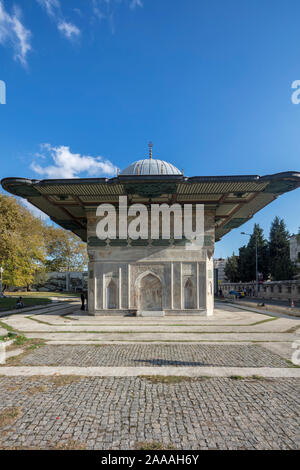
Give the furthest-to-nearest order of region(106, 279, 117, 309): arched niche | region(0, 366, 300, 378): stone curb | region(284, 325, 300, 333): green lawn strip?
region(106, 279, 117, 309): arched niche, region(284, 325, 300, 333): green lawn strip, region(0, 366, 300, 378): stone curb

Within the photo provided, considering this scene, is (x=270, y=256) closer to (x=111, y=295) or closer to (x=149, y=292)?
(x=149, y=292)

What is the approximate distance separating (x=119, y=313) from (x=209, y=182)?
9.70 m

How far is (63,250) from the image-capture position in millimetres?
49000

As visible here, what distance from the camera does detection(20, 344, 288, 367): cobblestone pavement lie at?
6973 mm

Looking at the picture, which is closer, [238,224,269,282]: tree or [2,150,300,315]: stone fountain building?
[2,150,300,315]: stone fountain building

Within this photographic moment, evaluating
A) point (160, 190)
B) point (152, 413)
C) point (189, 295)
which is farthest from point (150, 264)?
point (152, 413)

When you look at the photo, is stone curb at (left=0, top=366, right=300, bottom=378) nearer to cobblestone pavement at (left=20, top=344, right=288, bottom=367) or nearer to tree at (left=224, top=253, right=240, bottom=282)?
cobblestone pavement at (left=20, top=344, right=288, bottom=367)

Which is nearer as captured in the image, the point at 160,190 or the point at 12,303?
the point at 160,190

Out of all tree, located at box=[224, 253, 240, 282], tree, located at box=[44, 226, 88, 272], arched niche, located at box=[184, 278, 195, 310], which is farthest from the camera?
tree, located at box=[224, 253, 240, 282]

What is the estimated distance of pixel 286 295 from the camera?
3578 cm

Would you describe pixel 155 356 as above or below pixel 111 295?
below

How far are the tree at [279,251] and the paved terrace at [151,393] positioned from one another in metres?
36.8

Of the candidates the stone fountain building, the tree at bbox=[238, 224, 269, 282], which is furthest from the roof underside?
the tree at bbox=[238, 224, 269, 282]

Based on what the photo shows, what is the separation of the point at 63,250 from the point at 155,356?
4476 centimetres
